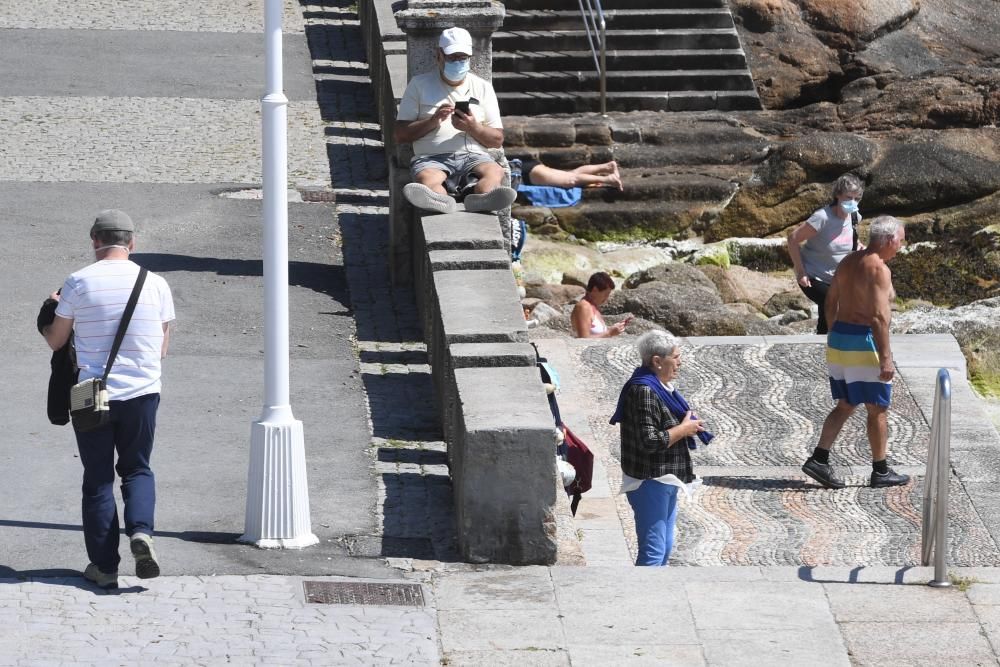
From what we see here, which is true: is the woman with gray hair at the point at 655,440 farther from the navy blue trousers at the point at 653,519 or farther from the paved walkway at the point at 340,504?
the paved walkway at the point at 340,504

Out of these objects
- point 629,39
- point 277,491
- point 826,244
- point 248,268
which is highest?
point 629,39

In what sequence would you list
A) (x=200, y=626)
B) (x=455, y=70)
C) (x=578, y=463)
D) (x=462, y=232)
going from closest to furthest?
(x=200, y=626), (x=578, y=463), (x=462, y=232), (x=455, y=70)

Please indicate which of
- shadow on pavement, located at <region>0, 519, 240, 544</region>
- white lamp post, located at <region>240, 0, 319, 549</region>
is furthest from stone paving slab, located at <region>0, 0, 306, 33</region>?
shadow on pavement, located at <region>0, 519, 240, 544</region>

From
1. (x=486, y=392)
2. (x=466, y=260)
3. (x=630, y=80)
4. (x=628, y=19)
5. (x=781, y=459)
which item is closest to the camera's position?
(x=486, y=392)

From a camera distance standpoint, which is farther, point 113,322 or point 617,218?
point 617,218

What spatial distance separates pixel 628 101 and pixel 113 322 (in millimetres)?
13035

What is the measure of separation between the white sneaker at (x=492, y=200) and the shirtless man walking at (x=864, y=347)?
7.84 feet

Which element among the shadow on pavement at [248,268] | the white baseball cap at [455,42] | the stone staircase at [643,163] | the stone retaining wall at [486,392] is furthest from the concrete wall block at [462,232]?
the stone staircase at [643,163]

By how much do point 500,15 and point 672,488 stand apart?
5283 mm

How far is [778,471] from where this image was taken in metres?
10.5

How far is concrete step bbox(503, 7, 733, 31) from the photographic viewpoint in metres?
20.2

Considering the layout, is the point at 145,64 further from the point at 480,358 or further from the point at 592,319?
the point at 480,358

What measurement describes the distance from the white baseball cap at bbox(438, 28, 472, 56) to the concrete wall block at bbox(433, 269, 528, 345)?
194cm

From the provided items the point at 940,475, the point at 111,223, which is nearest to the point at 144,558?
the point at 111,223
